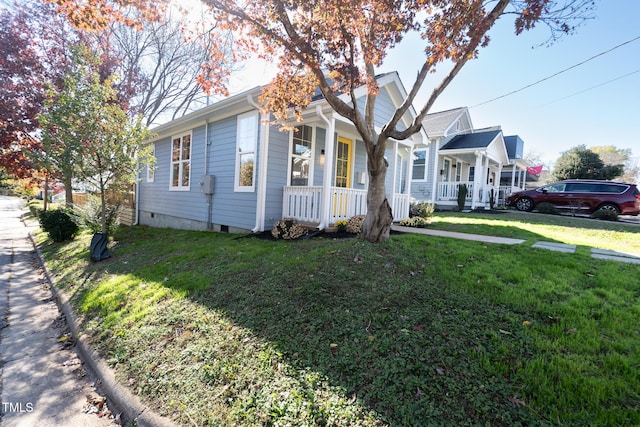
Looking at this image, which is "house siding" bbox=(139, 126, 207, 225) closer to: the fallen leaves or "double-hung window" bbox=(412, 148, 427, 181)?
the fallen leaves

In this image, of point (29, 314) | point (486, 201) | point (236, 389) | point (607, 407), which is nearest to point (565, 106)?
point (486, 201)

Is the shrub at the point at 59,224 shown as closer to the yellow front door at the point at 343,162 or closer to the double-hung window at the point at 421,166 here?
the yellow front door at the point at 343,162

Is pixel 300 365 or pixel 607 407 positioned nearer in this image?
pixel 607 407

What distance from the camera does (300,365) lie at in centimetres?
232

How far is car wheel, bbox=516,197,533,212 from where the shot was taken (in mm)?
14266

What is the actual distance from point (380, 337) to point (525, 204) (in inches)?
607

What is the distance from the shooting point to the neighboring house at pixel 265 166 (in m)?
7.05

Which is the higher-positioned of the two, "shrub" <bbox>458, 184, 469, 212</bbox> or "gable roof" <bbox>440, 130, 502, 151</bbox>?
"gable roof" <bbox>440, 130, 502, 151</bbox>

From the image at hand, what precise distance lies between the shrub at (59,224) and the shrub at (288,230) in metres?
6.43

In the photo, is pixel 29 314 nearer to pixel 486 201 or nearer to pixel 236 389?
pixel 236 389

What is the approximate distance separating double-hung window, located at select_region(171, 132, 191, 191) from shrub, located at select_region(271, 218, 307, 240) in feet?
16.0

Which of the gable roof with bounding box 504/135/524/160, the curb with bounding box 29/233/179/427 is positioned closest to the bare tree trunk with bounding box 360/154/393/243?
the curb with bounding box 29/233/179/427

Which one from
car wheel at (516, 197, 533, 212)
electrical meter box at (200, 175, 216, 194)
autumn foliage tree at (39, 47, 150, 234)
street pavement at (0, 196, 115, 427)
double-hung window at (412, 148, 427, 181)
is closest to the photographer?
street pavement at (0, 196, 115, 427)

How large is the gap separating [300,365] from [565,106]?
22.4m
